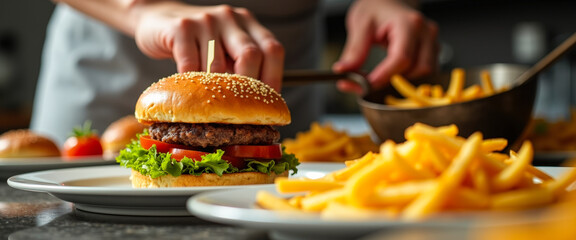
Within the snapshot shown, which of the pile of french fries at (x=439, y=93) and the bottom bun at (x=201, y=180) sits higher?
the pile of french fries at (x=439, y=93)

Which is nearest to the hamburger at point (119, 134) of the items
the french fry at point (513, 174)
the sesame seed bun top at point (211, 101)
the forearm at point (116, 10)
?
the forearm at point (116, 10)

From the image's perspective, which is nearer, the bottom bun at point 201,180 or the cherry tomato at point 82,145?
the bottom bun at point 201,180

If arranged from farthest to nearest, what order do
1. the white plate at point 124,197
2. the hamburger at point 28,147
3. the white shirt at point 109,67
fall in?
the white shirt at point 109,67 < the hamburger at point 28,147 < the white plate at point 124,197

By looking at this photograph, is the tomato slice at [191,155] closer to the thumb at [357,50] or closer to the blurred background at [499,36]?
the thumb at [357,50]

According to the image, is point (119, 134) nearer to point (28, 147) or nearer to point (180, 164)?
point (28, 147)

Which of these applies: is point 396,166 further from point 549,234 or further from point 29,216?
point 29,216

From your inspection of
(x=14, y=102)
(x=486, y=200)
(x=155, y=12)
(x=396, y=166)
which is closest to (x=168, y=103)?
(x=155, y=12)

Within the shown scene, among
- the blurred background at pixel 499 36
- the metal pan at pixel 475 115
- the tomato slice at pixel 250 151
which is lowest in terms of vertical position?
the tomato slice at pixel 250 151
